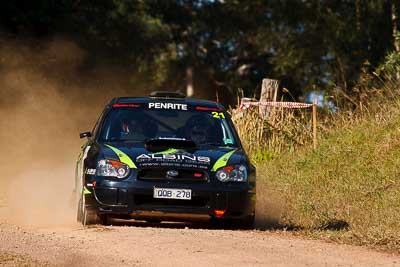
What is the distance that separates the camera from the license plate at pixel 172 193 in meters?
13.5

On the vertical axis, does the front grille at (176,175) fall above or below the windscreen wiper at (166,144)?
below

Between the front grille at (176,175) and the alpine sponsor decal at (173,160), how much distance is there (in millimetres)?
58

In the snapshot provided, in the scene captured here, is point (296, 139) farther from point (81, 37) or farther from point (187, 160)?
point (81, 37)

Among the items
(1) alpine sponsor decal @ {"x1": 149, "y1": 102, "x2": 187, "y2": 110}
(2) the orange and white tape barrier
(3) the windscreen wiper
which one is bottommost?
(3) the windscreen wiper

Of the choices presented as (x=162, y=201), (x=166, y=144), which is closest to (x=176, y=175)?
(x=162, y=201)

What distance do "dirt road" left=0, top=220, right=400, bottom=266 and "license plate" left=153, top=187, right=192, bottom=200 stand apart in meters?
0.36

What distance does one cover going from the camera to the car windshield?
14.7m

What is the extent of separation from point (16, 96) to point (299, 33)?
54.1 ft

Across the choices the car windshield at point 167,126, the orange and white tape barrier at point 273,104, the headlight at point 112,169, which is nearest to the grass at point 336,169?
the orange and white tape barrier at point 273,104

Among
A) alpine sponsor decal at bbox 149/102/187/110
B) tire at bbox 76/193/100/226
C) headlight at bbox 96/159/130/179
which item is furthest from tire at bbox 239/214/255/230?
alpine sponsor decal at bbox 149/102/187/110

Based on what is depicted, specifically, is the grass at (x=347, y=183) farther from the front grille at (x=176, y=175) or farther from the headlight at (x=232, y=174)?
the front grille at (x=176, y=175)

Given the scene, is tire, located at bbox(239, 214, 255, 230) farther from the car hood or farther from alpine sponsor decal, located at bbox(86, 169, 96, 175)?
alpine sponsor decal, located at bbox(86, 169, 96, 175)

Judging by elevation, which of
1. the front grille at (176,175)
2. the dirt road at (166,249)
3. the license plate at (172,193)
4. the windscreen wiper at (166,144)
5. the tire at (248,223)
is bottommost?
the dirt road at (166,249)

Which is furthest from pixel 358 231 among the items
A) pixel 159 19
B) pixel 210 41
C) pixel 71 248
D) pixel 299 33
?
pixel 210 41
